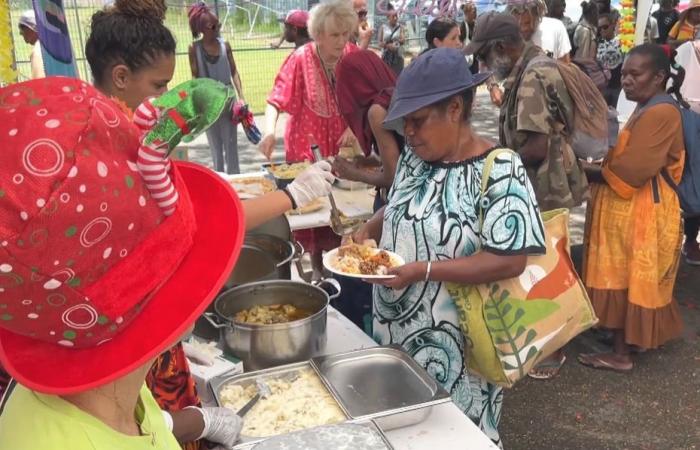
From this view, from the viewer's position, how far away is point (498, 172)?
6.26 ft

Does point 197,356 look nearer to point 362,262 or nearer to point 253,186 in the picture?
point 362,262

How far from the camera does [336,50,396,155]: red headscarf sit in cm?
342

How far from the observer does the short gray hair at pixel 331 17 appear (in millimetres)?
3990

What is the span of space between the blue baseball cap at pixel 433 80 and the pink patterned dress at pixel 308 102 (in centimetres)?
215

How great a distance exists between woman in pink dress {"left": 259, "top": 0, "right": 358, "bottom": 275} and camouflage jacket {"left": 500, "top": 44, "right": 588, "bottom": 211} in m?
1.12

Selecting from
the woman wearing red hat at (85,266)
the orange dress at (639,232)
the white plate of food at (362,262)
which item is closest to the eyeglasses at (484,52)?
the orange dress at (639,232)

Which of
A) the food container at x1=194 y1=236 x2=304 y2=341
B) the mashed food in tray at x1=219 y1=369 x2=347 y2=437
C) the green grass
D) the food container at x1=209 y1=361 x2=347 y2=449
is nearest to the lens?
the mashed food in tray at x1=219 y1=369 x2=347 y2=437

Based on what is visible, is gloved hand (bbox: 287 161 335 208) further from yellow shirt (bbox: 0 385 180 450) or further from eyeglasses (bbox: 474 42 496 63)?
eyeglasses (bbox: 474 42 496 63)

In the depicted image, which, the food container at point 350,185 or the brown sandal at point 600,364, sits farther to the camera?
the food container at point 350,185

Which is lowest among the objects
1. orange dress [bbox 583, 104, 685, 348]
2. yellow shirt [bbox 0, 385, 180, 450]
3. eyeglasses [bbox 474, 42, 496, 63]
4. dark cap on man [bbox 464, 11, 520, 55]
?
orange dress [bbox 583, 104, 685, 348]

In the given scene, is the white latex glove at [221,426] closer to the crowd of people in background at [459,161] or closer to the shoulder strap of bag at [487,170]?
the crowd of people in background at [459,161]

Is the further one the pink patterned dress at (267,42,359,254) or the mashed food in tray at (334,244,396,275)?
the pink patterned dress at (267,42,359,254)

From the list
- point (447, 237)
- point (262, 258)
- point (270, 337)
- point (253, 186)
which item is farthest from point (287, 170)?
point (270, 337)

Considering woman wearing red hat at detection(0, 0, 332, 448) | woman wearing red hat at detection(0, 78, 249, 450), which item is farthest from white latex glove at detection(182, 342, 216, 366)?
woman wearing red hat at detection(0, 78, 249, 450)
